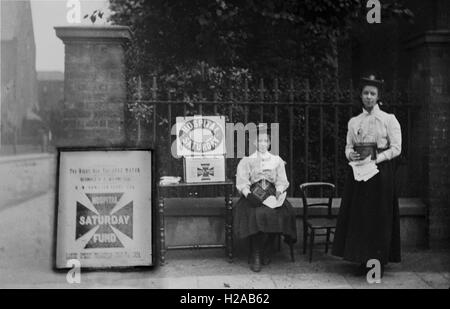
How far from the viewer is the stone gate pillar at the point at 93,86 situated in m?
5.67

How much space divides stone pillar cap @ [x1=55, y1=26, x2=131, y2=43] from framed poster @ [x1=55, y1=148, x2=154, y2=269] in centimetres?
161

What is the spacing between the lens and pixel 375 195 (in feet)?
16.3

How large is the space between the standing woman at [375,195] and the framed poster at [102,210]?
1.99m

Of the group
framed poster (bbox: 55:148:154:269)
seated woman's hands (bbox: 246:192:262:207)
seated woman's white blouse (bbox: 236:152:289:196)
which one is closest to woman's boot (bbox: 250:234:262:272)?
seated woman's hands (bbox: 246:192:262:207)

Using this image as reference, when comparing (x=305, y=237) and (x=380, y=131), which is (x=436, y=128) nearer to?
(x=380, y=131)

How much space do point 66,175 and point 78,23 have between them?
6.55ft

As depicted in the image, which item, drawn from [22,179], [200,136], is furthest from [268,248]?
[22,179]

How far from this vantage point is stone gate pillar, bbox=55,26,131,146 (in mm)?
5668

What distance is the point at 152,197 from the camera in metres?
4.72

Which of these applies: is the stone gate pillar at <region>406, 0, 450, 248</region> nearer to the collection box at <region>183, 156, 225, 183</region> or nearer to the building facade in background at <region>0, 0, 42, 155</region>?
the collection box at <region>183, 156, 225, 183</region>

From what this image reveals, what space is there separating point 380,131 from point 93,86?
10.2 ft

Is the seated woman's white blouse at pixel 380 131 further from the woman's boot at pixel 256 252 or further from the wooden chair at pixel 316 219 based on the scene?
the woman's boot at pixel 256 252

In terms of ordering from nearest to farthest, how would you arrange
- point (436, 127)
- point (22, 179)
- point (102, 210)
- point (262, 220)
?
point (102, 210)
point (262, 220)
point (436, 127)
point (22, 179)

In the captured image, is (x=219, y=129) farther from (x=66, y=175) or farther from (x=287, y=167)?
(x=287, y=167)
